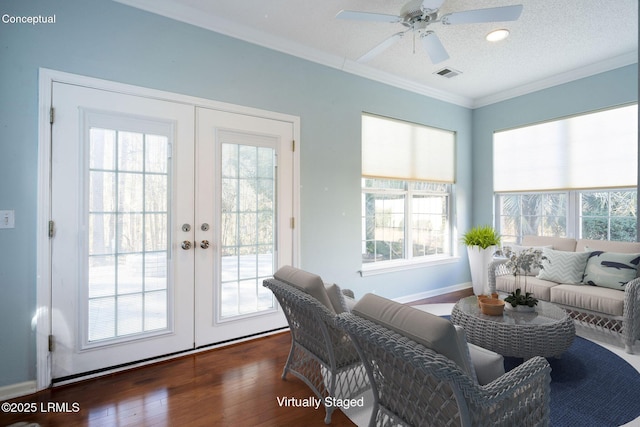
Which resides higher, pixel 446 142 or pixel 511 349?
pixel 446 142

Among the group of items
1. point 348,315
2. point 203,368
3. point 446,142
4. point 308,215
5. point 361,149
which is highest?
point 446,142

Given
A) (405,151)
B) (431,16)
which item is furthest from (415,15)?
(405,151)

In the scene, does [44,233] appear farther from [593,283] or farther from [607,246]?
[607,246]

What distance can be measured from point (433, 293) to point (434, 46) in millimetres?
3257

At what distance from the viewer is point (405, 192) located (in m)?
4.38

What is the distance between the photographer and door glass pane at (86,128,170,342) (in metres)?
2.38

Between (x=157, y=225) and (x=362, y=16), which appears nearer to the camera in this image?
(x=362, y=16)

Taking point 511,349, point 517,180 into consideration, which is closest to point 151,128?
point 511,349

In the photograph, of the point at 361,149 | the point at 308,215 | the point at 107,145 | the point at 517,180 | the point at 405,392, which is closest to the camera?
the point at 405,392

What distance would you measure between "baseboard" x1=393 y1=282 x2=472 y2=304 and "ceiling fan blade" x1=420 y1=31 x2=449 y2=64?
2810mm

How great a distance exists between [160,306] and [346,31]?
117 inches

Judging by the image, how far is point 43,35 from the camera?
2217 mm

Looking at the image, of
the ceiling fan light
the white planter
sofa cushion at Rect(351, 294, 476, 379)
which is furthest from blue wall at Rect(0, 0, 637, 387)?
sofa cushion at Rect(351, 294, 476, 379)

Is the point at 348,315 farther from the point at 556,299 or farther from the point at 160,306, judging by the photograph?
the point at 556,299
